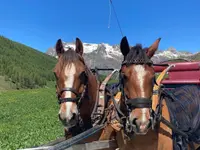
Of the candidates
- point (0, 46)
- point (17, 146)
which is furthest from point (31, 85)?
point (17, 146)

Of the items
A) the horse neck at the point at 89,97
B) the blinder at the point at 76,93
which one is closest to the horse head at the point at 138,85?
the blinder at the point at 76,93

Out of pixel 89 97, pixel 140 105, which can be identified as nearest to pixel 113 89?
pixel 89 97

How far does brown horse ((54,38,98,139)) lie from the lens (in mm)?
4184

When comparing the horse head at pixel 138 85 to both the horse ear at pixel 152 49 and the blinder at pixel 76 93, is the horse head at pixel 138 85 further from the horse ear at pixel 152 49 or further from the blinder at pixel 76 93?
the blinder at pixel 76 93

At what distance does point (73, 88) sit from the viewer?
174 inches

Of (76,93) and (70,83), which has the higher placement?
(70,83)

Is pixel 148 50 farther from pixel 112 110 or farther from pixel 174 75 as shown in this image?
pixel 174 75

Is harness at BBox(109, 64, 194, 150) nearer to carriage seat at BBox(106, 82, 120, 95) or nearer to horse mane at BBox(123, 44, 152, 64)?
horse mane at BBox(123, 44, 152, 64)

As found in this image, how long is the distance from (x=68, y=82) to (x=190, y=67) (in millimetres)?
3800

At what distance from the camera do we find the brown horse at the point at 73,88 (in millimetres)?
4184

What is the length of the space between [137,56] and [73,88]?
3.63 ft

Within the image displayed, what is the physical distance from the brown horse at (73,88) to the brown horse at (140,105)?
68 cm

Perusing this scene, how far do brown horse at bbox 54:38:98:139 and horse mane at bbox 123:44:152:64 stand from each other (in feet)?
2.94

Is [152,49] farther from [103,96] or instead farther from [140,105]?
[103,96]
